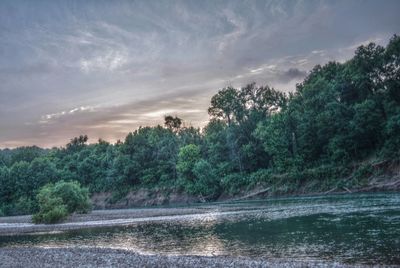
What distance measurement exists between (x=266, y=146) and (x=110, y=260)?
86566 millimetres

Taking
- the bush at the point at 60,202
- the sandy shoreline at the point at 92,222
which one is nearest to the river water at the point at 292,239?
the sandy shoreline at the point at 92,222

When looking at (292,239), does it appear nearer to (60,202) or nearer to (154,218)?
(154,218)

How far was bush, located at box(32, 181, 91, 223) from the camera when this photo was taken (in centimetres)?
7450

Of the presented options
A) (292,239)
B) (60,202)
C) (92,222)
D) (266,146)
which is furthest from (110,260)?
(266,146)

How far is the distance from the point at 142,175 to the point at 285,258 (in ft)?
453

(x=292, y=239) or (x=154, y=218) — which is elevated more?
(x=292, y=239)

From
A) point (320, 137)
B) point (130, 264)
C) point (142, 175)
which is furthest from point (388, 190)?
point (142, 175)

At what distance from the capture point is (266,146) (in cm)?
11056

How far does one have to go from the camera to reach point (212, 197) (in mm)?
119562

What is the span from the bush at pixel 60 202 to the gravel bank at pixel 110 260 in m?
39.8

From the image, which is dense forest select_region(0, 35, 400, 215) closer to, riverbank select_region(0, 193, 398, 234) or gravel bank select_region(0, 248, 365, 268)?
riverbank select_region(0, 193, 398, 234)

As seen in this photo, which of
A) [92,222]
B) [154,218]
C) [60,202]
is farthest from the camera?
→ [60,202]

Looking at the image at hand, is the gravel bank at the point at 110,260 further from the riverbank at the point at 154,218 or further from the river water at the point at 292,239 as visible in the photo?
the riverbank at the point at 154,218

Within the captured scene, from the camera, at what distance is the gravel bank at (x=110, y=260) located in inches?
891
